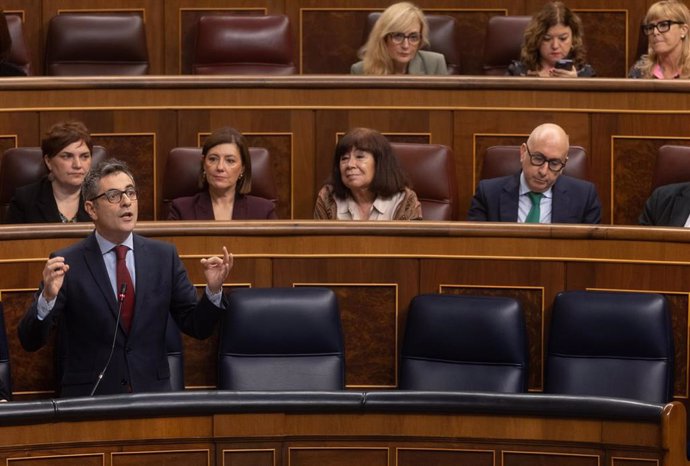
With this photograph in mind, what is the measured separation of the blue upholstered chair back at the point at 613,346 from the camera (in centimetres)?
230

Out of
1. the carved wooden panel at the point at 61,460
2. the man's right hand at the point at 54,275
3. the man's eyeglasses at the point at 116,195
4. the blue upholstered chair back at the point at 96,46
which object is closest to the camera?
the carved wooden panel at the point at 61,460

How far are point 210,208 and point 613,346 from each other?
0.80 metres

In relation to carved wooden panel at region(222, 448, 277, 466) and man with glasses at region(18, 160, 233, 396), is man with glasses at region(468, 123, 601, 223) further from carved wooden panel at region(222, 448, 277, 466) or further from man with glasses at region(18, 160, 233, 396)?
carved wooden panel at region(222, 448, 277, 466)

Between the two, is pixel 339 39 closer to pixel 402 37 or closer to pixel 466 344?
pixel 402 37

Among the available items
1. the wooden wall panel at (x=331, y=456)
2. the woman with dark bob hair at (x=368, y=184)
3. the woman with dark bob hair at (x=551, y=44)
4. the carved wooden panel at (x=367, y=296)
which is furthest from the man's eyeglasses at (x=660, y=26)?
the wooden wall panel at (x=331, y=456)

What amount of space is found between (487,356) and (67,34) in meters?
1.54

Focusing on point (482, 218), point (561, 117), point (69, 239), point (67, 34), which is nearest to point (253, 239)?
point (69, 239)

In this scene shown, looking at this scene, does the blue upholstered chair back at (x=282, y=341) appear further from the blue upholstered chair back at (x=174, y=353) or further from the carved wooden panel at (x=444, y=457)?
the carved wooden panel at (x=444, y=457)

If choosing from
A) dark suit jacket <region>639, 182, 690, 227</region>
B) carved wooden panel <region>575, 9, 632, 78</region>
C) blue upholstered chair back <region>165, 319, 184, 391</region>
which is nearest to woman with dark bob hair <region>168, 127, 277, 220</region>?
blue upholstered chair back <region>165, 319, 184, 391</region>

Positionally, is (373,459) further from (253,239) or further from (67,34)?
(67,34)

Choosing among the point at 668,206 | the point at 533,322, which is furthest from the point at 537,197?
the point at 533,322

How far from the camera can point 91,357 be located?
2.16 meters

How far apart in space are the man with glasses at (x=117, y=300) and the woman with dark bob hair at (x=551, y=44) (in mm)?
1275

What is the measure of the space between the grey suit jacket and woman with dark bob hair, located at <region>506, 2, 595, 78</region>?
16 centimetres
